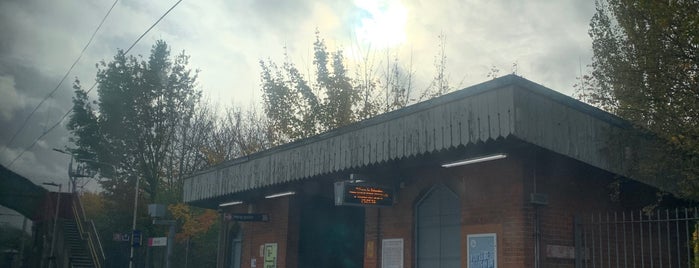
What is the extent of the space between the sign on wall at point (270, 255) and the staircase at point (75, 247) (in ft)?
61.9

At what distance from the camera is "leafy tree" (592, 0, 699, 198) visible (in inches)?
433

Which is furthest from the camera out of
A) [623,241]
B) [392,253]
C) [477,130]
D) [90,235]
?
[90,235]

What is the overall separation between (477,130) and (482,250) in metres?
2.37

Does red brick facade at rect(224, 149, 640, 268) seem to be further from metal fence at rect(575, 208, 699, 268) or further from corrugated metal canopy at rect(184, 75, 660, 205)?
corrugated metal canopy at rect(184, 75, 660, 205)

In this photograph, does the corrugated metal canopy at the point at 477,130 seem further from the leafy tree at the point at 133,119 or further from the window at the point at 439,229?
the leafy tree at the point at 133,119

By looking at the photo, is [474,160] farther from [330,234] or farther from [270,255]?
[270,255]

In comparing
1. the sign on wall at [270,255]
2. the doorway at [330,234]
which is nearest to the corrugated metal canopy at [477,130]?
the doorway at [330,234]

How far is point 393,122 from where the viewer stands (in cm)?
1080

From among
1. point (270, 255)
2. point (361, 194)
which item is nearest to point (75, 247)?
point (270, 255)

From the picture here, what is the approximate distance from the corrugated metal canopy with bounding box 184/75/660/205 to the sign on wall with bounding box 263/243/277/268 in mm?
3840

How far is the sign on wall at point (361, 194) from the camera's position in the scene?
11.5 meters

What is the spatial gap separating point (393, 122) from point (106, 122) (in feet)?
110

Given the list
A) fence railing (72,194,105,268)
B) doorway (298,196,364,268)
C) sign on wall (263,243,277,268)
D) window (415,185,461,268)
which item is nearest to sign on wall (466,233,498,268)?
window (415,185,461,268)

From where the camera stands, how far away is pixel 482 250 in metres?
10.4
